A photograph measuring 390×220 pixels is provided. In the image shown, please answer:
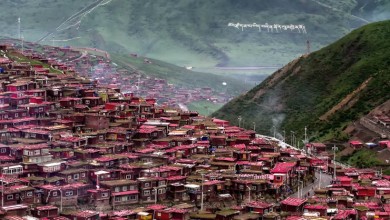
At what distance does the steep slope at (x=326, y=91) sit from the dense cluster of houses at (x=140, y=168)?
643 inches

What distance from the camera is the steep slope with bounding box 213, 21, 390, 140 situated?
245ft

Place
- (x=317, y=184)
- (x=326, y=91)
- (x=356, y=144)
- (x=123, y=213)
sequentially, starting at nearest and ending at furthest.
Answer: (x=123, y=213) → (x=317, y=184) → (x=356, y=144) → (x=326, y=91)

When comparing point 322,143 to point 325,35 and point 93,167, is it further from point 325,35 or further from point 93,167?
point 325,35

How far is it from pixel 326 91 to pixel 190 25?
83.3m

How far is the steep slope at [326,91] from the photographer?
245 feet

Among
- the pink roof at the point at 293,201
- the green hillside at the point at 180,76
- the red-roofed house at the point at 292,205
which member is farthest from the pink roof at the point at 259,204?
the green hillside at the point at 180,76

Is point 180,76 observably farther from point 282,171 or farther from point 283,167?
point 282,171

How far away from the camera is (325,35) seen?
16450 cm

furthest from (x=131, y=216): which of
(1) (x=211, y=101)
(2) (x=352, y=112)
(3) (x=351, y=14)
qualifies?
(3) (x=351, y=14)

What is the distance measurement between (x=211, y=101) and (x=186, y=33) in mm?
58914

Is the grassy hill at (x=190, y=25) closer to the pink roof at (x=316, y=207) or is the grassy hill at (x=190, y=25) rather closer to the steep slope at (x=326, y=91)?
the steep slope at (x=326, y=91)

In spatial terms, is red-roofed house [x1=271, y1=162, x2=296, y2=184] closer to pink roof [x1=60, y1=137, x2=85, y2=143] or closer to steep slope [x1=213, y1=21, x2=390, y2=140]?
pink roof [x1=60, y1=137, x2=85, y2=143]

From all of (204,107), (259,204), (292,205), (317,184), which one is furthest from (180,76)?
(259,204)

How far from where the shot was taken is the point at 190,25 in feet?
541
